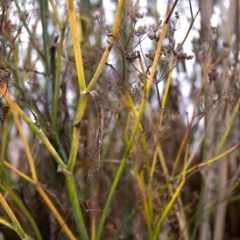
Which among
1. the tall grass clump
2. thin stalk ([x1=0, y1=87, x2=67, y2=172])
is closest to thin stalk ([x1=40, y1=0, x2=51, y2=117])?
the tall grass clump

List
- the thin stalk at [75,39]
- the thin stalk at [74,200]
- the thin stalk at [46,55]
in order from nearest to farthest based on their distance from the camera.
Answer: the thin stalk at [75,39]
the thin stalk at [74,200]
the thin stalk at [46,55]

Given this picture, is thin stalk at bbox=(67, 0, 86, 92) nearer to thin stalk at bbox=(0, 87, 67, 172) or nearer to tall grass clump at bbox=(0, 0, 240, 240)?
tall grass clump at bbox=(0, 0, 240, 240)

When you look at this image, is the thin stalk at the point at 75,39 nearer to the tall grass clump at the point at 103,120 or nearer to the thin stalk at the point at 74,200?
the tall grass clump at the point at 103,120

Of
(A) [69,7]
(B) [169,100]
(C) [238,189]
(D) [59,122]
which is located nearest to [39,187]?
(D) [59,122]

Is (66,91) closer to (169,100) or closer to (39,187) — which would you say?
(39,187)

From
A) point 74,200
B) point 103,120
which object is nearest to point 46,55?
point 103,120

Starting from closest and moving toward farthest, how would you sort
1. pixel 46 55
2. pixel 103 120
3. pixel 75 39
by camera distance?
pixel 75 39, pixel 103 120, pixel 46 55

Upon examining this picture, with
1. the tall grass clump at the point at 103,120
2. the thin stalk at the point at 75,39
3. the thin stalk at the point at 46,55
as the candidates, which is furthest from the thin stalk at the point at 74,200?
the thin stalk at the point at 46,55

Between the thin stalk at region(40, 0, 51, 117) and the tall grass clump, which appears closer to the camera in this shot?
the tall grass clump

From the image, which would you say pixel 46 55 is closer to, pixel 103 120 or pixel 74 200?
pixel 103 120
